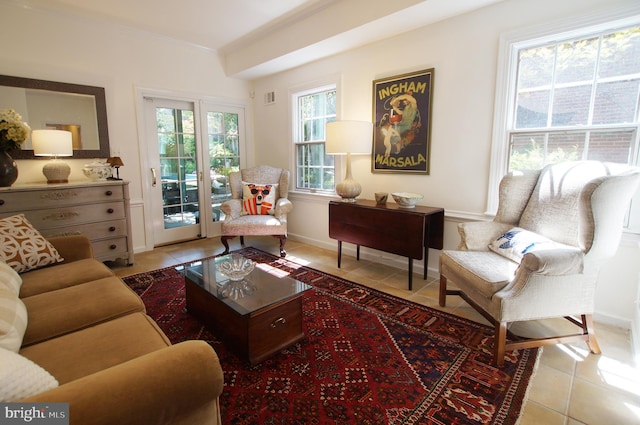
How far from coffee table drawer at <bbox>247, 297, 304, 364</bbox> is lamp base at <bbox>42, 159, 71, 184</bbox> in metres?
2.75

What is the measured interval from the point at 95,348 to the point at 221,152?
3.82m

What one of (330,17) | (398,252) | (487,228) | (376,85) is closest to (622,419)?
(487,228)

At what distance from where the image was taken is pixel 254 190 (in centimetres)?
408

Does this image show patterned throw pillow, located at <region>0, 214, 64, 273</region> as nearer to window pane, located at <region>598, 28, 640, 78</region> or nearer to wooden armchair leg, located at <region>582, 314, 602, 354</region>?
wooden armchair leg, located at <region>582, 314, 602, 354</region>

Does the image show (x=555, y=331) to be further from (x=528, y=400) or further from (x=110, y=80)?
(x=110, y=80)

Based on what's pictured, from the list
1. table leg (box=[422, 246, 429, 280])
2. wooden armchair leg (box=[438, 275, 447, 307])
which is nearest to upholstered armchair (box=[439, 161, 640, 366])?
wooden armchair leg (box=[438, 275, 447, 307])

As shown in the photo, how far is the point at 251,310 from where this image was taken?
1.74 meters

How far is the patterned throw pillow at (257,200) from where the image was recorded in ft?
13.3

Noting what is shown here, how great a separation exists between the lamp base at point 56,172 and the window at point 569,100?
4.01 metres

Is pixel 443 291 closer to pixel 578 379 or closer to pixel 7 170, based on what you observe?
pixel 578 379

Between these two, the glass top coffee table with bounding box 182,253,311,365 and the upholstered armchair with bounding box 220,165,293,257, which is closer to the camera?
the glass top coffee table with bounding box 182,253,311,365

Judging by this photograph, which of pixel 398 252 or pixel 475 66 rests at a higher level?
pixel 475 66

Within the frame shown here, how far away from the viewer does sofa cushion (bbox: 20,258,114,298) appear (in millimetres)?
1770

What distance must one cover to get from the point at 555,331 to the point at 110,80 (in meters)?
4.77
